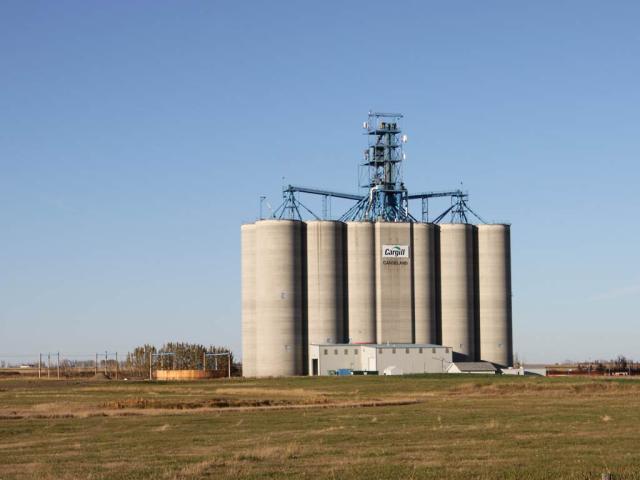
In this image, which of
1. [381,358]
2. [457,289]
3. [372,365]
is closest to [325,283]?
[381,358]

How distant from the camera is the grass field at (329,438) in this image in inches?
1426

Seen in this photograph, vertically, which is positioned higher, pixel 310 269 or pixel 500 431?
pixel 310 269

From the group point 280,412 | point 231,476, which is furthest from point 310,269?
point 231,476

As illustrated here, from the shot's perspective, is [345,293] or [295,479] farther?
[345,293]

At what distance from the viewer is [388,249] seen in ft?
508

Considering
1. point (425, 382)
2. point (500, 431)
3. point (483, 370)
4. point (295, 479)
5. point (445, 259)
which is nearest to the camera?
point (295, 479)

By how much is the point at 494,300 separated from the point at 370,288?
19.1 meters

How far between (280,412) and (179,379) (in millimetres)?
86796

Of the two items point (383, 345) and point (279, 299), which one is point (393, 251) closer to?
point (383, 345)

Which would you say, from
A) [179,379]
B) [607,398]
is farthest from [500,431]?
[179,379]

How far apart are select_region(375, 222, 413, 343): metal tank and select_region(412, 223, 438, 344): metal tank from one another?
3.26ft

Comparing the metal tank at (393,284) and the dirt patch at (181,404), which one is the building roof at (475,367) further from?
the dirt patch at (181,404)

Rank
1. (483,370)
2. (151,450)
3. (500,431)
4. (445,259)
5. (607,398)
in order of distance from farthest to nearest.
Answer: (445,259) → (483,370) → (607,398) → (500,431) → (151,450)

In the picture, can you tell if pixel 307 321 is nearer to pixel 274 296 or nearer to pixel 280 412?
pixel 274 296
